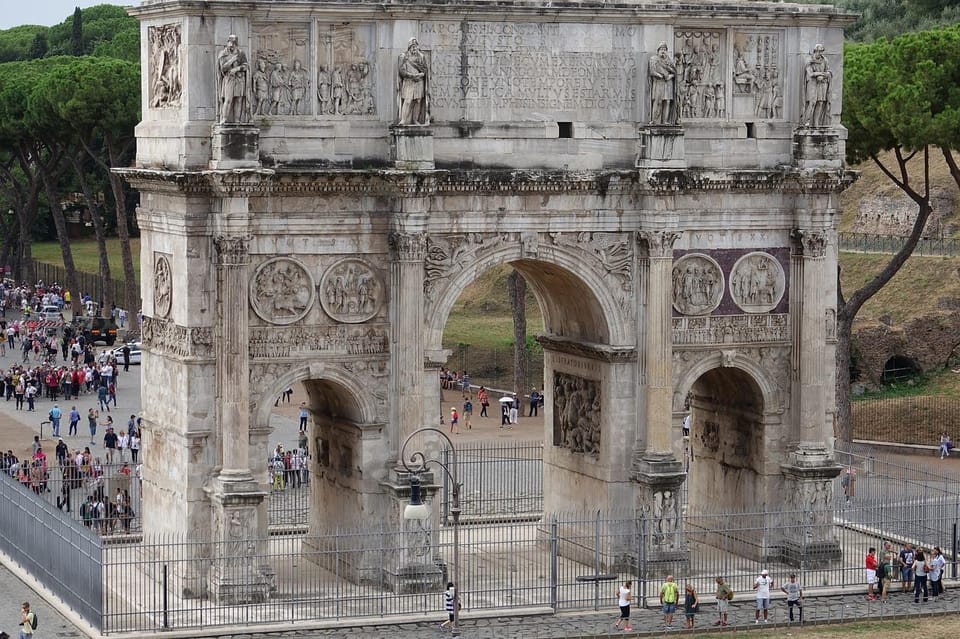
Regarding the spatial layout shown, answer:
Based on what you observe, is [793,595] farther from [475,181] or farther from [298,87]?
[298,87]

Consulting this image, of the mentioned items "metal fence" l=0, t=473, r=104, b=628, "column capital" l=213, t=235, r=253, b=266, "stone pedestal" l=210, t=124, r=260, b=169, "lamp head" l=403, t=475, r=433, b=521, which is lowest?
"metal fence" l=0, t=473, r=104, b=628

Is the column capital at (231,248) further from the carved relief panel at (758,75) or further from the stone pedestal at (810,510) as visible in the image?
the stone pedestal at (810,510)

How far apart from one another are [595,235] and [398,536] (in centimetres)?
710

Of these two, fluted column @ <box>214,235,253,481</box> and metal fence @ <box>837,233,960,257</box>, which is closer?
fluted column @ <box>214,235,253,481</box>

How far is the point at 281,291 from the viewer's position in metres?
38.8

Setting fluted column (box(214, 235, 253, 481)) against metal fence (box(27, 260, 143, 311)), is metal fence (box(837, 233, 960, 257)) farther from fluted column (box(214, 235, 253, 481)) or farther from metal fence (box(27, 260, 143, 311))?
fluted column (box(214, 235, 253, 481))

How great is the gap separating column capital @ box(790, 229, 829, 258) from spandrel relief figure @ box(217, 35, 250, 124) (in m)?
11.9

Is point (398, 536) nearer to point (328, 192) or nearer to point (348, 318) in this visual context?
point (348, 318)

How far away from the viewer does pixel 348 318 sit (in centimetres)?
3938

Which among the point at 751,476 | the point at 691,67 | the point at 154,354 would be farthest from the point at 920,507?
the point at 154,354

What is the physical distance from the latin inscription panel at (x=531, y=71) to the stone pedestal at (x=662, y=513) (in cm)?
697

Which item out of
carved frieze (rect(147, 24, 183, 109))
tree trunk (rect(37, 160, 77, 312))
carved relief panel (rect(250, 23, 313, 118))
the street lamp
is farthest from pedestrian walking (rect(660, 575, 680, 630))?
tree trunk (rect(37, 160, 77, 312))

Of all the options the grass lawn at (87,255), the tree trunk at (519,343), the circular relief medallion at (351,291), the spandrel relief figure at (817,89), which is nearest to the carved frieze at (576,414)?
the circular relief medallion at (351,291)

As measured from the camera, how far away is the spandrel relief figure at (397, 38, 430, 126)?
127 ft
